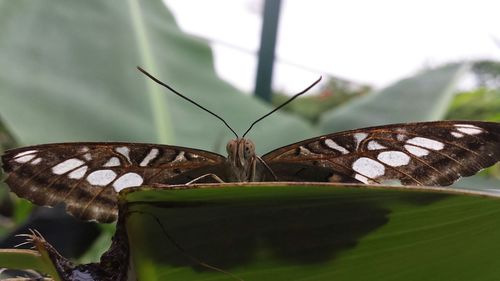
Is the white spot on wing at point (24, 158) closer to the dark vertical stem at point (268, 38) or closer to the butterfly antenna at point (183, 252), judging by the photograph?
the butterfly antenna at point (183, 252)

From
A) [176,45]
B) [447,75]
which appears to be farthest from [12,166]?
[447,75]

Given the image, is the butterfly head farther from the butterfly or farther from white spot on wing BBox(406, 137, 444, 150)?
white spot on wing BBox(406, 137, 444, 150)

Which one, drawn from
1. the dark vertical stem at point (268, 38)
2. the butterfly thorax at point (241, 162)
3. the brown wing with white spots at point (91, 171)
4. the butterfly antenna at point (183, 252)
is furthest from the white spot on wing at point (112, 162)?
the dark vertical stem at point (268, 38)

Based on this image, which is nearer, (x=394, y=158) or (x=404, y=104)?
(x=394, y=158)

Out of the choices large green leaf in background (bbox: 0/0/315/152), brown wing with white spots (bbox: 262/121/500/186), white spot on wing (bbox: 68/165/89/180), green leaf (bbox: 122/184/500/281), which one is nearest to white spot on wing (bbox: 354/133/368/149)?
brown wing with white spots (bbox: 262/121/500/186)

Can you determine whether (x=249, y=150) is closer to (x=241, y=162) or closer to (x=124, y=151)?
(x=241, y=162)

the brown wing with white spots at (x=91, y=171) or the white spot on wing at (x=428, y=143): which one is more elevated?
the white spot on wing at (x=428, y=143)

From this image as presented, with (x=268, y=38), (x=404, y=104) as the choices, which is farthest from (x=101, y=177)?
(x=404, y=104)
